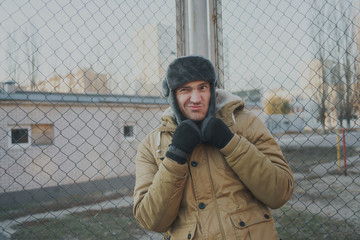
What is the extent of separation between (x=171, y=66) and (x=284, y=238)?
3.08 meters

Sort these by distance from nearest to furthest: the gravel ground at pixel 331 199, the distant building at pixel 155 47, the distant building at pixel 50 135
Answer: the distant building at pixel 155 47 → the gravel ground at pixel 331 199 → the distant building at pixel 50 135

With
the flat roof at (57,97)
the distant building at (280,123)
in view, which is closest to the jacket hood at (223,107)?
the distant building at (280,123)

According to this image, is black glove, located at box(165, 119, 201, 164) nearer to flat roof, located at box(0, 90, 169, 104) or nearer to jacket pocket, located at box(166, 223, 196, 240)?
jacket pocket, located at box(166, 223, 196, 240)

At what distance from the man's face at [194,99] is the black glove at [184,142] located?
141mm

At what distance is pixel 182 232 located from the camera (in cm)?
132

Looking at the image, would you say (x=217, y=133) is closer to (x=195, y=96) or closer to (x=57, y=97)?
(x=195, y=96)

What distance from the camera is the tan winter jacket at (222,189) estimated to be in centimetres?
125

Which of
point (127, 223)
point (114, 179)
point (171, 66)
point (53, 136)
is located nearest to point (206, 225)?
point (171, 66)

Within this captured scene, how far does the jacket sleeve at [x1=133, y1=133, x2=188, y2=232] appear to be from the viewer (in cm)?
125

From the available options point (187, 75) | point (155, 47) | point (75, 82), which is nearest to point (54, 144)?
point (75, 82)

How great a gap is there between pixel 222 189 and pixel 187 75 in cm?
65

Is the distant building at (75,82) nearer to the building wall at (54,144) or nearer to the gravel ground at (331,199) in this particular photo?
the gravel ground at (331,199)

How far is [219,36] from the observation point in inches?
80.0

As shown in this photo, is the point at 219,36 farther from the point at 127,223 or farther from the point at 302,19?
the point at 127,223
